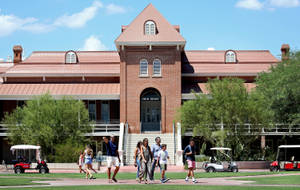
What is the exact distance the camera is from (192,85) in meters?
45.8

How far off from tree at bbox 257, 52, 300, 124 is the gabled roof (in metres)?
8.32

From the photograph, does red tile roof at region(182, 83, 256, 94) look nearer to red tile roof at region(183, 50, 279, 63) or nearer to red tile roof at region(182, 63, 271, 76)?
red tile roof at region(182, 63, 271, 76)

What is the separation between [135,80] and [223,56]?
37.8 feet

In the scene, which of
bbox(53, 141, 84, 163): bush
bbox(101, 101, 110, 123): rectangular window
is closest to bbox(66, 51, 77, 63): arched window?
bbox(101, 101, 110, 123): rectangular window

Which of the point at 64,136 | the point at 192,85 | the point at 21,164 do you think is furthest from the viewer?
the point at 192,85

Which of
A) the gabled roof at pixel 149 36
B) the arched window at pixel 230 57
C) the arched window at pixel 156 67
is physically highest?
the gabled roof at pixel 149 36

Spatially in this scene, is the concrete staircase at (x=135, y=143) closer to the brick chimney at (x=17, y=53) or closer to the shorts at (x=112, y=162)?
the shorts at (x=112, y=162)

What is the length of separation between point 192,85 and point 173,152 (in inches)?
368

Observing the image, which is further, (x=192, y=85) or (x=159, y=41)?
(x=192, y=85)

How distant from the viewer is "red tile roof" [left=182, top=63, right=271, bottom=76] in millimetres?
46469

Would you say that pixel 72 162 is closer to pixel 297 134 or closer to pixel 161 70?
pixel 161 70

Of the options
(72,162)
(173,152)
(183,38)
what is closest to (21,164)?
(72,162)

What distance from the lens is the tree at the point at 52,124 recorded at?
3575cm

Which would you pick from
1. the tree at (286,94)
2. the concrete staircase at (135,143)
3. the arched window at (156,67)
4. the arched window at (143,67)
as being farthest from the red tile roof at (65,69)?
the tree at (286,94)
